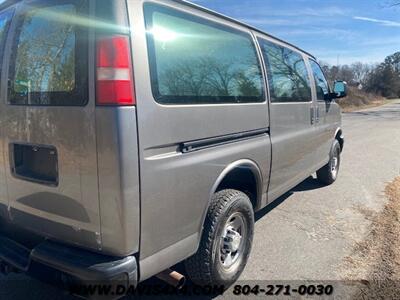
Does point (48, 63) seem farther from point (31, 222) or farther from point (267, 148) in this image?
point (267, 148)

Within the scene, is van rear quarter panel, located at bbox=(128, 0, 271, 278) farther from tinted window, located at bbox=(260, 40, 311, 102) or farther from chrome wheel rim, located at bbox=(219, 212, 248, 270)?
tinted window, located at bbox=(260, 40, 311, 102)

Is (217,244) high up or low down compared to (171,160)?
down

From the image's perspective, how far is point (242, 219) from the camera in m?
3.36

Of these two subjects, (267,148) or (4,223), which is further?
(267,148)

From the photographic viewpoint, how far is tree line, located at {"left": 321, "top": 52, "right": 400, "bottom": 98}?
83312 mm

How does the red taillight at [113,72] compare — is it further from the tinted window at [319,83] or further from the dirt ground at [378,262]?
the tinted window at [319,83]

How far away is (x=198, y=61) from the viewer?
280 cm

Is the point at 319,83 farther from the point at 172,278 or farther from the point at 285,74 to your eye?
the point at 172,278

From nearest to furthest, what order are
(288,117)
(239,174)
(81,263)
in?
(81,263)
(239,174)
(288,117)

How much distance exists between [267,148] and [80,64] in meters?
2.10

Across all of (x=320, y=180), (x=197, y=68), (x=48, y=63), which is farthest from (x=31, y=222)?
(x=320, y=180)

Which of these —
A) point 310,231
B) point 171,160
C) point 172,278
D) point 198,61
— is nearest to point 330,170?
point 310,231

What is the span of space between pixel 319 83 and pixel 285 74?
1.52 m

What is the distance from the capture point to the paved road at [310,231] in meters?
3.44
